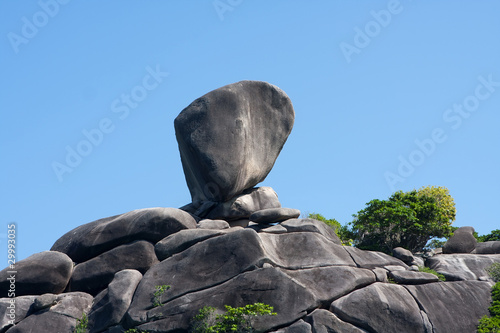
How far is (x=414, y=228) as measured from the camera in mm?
32312

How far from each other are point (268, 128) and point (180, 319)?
11.0 meters

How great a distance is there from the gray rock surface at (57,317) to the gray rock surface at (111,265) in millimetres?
917

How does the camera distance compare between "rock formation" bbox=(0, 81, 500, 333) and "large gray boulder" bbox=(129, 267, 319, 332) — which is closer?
"large gray boulder" bbox=(129, 267, 319, 332)

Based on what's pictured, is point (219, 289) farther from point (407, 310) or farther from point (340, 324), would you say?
point (407, 310)

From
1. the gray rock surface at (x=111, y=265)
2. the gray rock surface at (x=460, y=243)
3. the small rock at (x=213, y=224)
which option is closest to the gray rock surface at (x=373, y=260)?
the gray rock surface at (x=460, y=243)

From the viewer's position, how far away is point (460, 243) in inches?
1252

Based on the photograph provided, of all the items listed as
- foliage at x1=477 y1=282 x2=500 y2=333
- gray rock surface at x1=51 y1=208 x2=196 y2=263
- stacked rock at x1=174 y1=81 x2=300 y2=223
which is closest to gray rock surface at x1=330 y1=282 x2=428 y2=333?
foliage at x1=477 y1=282 x2=500 y2=333

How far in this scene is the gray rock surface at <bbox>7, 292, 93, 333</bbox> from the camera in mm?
25359

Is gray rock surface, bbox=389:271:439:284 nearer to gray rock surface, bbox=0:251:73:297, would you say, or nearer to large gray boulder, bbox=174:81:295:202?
large gray boulder, bbox=174:81:295:202

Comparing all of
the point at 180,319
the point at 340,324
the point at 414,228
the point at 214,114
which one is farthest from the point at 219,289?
the point at 414,228

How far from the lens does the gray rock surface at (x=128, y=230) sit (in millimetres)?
27734

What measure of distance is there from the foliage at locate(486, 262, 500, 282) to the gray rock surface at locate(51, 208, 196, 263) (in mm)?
12075

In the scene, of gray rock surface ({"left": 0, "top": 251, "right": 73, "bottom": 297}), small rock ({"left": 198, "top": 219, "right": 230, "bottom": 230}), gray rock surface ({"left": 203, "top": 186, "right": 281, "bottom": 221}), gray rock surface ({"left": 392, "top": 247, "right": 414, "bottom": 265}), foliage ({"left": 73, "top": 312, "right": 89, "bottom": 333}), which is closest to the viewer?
foliage ({"left": 73, "top": 312, "right": 89, "bottom": 333})

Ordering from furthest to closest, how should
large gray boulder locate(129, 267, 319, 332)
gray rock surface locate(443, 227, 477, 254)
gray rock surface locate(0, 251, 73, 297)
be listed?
gray rock surface locate(443, 227, 477, 254) < gray rock surface locate(0, 251, 73, 297) < large gray boulder locate(129, 267, 319, 332)
